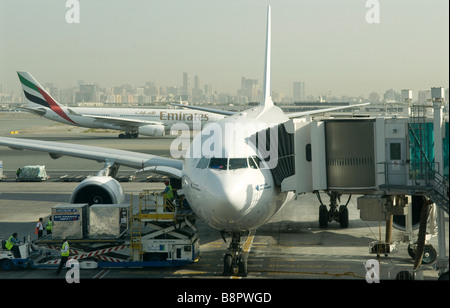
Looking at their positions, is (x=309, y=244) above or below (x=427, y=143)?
below

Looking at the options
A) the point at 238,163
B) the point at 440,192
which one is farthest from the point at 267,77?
the point at 440,192

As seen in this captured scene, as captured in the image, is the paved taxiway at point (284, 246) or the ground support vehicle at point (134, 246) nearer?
the paved taxiway at point (284, 246)

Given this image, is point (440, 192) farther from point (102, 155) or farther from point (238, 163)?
point (102, 155)

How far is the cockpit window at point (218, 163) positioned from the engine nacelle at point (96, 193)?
926cm

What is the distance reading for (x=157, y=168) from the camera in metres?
24.8

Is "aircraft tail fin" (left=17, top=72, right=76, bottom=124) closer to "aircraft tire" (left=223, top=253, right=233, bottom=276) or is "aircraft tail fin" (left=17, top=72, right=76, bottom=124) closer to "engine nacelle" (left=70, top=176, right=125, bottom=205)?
"engine nacelle" (left=70, top=176, right=125, bottom=205)

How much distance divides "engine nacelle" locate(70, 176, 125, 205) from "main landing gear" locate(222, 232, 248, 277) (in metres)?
8.04

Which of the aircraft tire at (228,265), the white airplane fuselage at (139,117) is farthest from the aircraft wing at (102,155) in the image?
the white airplane fuselage at (139,117)

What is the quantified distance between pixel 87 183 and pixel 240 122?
355 inches

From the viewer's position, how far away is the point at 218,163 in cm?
1661

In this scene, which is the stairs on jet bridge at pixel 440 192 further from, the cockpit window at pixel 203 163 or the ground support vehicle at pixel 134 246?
the ground support vehicle at pixel 134 246

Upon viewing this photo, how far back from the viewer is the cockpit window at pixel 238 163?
16478mm
